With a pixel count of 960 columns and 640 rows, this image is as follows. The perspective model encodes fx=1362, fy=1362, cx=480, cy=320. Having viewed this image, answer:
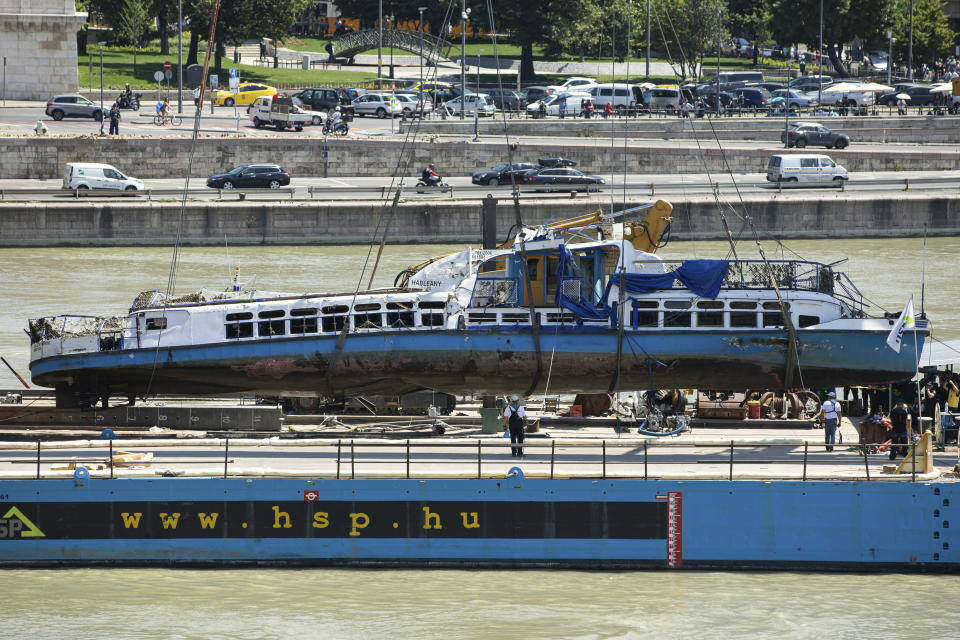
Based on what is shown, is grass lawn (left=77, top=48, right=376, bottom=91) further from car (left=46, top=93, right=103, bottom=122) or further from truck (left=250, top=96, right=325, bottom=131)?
truck (left=250, top=96, right=325, bottom=131)

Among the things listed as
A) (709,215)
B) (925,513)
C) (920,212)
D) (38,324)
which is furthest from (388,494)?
(920,212)

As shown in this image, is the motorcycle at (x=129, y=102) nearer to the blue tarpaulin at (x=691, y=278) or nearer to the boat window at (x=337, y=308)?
the boat window at (x=337, y=308)

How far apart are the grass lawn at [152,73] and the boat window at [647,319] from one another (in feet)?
198

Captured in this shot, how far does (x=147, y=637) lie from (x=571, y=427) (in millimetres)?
8953

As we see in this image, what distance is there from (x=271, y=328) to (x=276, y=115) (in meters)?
41.4

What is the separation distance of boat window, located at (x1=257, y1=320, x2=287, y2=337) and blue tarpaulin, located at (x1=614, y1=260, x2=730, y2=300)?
6.43 meters

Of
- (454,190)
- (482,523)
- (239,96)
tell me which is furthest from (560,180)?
(482,523)

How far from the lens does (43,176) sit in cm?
5791

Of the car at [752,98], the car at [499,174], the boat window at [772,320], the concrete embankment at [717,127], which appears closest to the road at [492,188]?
the car at [499,174]

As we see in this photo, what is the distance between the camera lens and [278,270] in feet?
155

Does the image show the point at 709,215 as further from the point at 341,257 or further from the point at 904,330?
the point at 904,330

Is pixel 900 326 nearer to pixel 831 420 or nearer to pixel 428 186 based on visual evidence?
pixel 831 420

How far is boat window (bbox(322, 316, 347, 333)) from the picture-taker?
82.7ft

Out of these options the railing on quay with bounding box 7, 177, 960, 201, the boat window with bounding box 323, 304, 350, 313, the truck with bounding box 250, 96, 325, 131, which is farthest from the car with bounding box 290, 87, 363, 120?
the boat window with bounding box 323, 304, 350, 313
